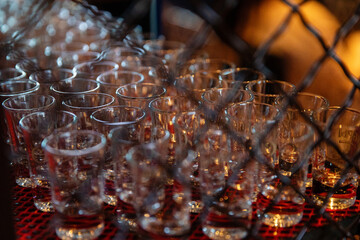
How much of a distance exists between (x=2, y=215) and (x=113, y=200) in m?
0.27

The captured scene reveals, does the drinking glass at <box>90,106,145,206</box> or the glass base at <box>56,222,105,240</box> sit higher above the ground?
the drinking glass at <box>90,106,145,206</box>

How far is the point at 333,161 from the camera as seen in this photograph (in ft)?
2.79

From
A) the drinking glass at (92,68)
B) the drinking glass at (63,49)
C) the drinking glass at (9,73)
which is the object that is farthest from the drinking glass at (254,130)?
the drinking glass at (63,49)

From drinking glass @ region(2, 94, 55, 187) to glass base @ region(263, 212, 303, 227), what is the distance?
1.46 ft

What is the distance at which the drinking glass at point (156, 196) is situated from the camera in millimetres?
663

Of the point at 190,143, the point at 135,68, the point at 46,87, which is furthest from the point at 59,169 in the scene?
the point at 135,68

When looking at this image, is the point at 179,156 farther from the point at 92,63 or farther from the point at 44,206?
the point at 92,63

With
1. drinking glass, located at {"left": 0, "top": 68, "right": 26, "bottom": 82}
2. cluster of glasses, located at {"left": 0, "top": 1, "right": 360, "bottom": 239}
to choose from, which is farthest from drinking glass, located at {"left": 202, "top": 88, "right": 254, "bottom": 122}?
drinking glass, located at {"left": 0, "top": 68, "right": 26, "bottom": 82}

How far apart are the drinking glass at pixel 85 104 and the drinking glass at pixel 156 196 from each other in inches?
9.2

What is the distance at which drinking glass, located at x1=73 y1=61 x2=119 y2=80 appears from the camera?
1.15 meters

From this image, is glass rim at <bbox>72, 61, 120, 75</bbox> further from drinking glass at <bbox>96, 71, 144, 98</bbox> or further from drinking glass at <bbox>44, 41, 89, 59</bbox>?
drinking glass at <bbox>44, 41, 89, 59</bbox>

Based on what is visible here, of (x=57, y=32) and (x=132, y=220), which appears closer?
(x=132, y=220)

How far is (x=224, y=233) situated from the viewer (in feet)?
2.30

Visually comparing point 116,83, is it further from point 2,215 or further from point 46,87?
point 2,215
